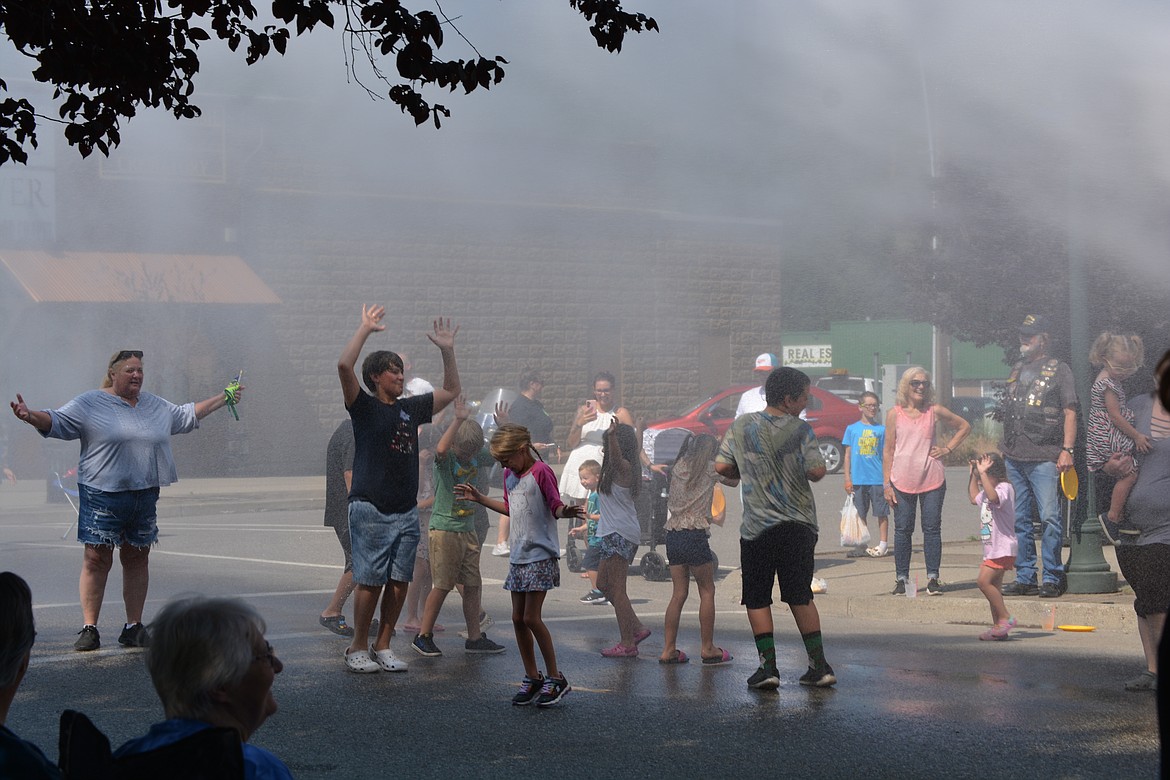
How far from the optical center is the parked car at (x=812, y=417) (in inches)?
867

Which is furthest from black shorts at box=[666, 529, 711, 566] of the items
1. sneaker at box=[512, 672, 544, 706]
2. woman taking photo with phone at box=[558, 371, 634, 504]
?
woman taking photo with phone at box=[558, 371, 634, 504]

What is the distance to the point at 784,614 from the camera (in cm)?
964

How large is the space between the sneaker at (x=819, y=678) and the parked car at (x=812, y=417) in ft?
47.8

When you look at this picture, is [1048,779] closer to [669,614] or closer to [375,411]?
[669,614]

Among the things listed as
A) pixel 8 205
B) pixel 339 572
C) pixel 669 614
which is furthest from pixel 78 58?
pixel 8 205

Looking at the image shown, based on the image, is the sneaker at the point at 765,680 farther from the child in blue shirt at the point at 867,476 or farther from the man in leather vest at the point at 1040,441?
the child in blue shirt at the point at 867,476

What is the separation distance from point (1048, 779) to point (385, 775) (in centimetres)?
234

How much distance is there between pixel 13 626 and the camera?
2.61 metres

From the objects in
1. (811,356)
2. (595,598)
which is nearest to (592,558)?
(595,598)

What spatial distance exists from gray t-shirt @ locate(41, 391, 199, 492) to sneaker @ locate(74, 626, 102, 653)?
0.76m

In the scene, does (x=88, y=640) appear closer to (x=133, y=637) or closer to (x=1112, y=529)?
(x=133, y=637)

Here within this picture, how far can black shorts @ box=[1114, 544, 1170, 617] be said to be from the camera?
614 cm

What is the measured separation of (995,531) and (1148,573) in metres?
2.05

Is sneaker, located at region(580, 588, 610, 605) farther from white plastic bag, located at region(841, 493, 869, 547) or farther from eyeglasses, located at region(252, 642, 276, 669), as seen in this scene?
eyeglasses, located at region(252, 642, 276, 669)
